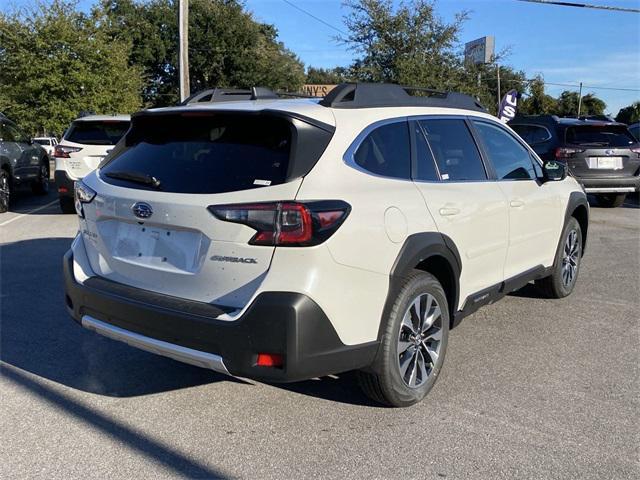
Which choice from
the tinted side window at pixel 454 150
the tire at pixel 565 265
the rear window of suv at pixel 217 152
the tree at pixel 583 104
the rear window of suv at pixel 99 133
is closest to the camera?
the rear window of suv at pixel 217 152

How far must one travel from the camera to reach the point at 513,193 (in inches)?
187

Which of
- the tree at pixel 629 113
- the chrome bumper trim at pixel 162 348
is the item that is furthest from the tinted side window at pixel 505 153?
the tree at pixel 629 113

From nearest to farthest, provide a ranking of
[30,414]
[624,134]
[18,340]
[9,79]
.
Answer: [30,414]
[18,340]
[624,134]
[9,79]

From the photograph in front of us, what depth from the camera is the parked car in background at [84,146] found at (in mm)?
10438

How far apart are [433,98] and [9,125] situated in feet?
→ 35.3

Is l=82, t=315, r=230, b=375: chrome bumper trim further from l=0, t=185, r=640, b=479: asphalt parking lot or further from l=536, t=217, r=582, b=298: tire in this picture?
l=536, t=217, r=582, b=298: tire

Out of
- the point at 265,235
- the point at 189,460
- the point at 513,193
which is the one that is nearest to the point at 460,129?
the point at 513,193

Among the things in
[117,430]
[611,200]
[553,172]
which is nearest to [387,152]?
[117,430]

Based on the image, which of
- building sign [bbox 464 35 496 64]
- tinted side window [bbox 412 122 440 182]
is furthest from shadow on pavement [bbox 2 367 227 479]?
building sign [bbox 464 35 496 64]

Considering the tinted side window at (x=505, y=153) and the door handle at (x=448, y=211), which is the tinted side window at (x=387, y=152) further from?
the tinted side window at (x=505, y=153)

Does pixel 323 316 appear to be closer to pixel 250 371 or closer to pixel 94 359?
pixel 250 371

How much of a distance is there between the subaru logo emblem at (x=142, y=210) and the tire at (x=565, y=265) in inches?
154

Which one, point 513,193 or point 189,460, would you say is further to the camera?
point 513,193

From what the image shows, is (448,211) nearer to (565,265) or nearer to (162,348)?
(162,348)
